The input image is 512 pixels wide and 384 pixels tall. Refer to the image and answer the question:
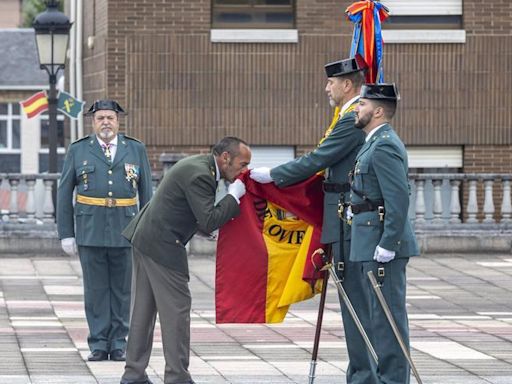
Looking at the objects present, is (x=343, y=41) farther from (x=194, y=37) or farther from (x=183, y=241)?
(x=183, y=241)

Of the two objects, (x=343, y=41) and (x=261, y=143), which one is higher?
(x=343, y=41)

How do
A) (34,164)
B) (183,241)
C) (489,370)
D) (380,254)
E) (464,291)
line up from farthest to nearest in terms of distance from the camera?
(34,164), (464,291), (489,370), (183,241), (380,254)

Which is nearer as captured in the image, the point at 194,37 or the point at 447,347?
the point at 447,347

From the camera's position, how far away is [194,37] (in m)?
22.7

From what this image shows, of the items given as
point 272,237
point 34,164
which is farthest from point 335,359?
point 34,164

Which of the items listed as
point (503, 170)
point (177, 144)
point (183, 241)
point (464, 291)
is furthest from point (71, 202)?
point (503, 170)

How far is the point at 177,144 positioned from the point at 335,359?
1102 centimetres

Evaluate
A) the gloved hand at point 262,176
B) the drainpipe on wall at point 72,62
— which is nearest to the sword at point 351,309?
the gloved hand at point 262,176

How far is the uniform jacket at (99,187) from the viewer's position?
40.4 ft

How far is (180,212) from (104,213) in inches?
84.2

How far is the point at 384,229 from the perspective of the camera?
9.46 metres

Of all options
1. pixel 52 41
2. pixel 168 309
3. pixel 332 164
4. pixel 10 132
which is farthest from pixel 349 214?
pixel 10 132

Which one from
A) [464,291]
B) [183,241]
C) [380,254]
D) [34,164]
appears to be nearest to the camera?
[380,254]

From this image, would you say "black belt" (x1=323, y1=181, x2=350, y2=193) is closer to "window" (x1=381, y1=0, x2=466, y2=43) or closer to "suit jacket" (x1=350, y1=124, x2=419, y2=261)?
"suit jacket" (x1=350, y1=124, x2=419, y2=261)
